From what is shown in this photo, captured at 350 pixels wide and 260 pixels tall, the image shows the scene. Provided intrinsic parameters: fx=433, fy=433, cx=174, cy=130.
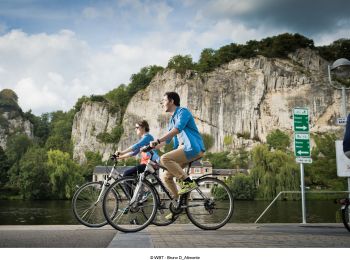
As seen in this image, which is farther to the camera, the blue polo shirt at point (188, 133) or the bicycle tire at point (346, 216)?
the bicycle tire at point (346, 216)

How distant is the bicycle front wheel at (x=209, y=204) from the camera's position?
3.01 m

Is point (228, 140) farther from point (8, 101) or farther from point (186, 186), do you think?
point (8, 101)

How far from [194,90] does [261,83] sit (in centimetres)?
776

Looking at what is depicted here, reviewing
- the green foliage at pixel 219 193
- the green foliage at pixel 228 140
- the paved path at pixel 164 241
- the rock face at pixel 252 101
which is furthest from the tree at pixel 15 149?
the green foliage at pixel 228 140

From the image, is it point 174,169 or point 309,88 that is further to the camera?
point 309,88

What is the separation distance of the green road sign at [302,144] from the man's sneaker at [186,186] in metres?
1.95

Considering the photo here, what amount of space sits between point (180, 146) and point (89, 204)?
918 millimetres

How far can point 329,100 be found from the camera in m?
40.4

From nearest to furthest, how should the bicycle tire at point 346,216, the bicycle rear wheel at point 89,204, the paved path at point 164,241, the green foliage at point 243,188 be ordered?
1. the paved path at point 164,241
2. the bicycle tire at point 346,216
3. the bicycle rear wheel at point 89,204
4. the green foliage at point 243,188

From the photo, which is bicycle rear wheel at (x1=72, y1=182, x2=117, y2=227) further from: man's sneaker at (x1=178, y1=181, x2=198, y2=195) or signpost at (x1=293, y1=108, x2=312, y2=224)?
signpost at (x1=293, y1=108, x2=312, y2=224)

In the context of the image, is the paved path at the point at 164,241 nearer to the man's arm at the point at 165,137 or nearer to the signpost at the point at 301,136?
the man's arm at the point at 165,137

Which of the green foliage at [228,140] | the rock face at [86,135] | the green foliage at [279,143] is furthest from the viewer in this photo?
the green foliage at [228,140]
